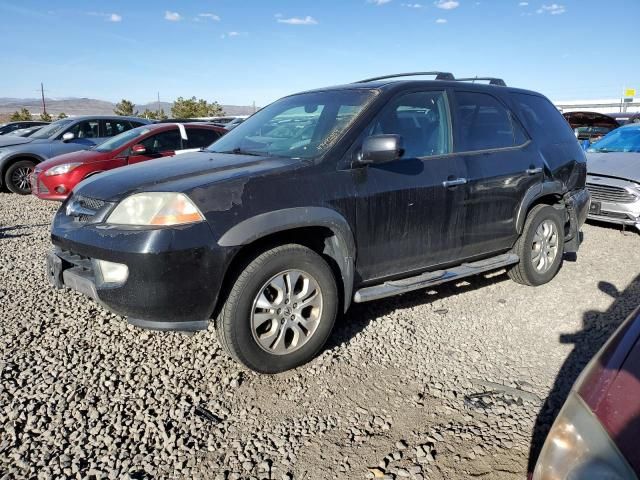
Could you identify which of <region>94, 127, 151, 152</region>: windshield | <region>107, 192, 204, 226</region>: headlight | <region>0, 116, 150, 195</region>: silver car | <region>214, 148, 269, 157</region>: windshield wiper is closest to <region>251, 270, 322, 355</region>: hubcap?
<region>107, 192, 204, 226</region>: headlight

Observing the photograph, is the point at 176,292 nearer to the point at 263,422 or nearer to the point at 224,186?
the point at 224,186

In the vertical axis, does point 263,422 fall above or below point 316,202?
below

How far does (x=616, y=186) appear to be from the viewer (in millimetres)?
7055

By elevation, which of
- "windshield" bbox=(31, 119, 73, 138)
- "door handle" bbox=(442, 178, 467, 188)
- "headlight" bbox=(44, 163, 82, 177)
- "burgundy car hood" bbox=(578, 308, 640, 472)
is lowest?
"burgundy car hood" bbox=(578, 308, 640, 472)

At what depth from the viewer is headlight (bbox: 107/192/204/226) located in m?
2.86

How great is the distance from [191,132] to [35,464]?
7507 millimetres

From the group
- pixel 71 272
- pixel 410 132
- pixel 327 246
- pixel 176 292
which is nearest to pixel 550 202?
pixel 410 132

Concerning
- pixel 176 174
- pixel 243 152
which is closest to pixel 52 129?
pixel 243 152

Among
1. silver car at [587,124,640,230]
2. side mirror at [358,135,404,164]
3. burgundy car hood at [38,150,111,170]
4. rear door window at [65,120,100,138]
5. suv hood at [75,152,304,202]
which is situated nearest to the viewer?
suv hood at [75,152,304,202]

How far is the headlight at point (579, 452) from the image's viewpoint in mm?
1320

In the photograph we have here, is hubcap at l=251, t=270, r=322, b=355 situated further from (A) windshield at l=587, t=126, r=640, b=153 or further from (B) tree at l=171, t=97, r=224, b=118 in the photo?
(B) tree at l=171, t=97, r=224, b=118

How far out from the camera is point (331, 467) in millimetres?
2438

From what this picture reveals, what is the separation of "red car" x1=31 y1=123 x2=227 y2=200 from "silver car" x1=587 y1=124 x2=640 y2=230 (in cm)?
642

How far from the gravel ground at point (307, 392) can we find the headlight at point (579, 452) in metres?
0.95
